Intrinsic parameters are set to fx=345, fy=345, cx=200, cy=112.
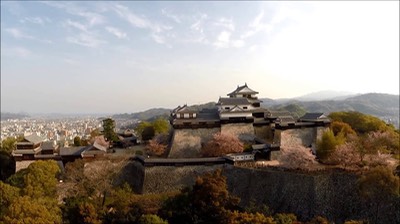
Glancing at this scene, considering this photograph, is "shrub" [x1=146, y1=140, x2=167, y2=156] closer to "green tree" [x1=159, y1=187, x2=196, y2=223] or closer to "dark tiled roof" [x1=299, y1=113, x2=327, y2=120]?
"green tree" [x1=159, y1=187, x2=196, y2=223]

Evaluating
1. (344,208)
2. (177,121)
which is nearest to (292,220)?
(344,208)

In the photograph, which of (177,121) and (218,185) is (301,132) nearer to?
(177,121)

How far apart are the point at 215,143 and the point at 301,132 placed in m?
5.75

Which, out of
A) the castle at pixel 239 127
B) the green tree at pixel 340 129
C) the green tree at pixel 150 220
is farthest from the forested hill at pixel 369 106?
the green tree at pixel 150 220

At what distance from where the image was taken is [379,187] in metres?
13.7

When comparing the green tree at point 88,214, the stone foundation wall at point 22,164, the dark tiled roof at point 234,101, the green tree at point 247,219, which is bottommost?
the green tree at point 88,214

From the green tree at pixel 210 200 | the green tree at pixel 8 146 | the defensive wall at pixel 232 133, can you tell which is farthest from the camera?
the green tree at pixel 8 146

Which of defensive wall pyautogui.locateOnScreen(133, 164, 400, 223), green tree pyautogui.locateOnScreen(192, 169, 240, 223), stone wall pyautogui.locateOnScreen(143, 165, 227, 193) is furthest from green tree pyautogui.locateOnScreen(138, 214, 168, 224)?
stone wall pyautogui.locateOnScreen(143, 165, 227, 193)

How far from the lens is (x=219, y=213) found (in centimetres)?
1412

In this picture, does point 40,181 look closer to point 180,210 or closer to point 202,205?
point 180,210

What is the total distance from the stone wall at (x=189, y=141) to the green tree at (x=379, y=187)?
409 inches

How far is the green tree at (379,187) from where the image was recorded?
13.4m

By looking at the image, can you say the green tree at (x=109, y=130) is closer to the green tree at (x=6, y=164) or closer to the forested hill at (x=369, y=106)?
the green tree at (x=6, y=164)

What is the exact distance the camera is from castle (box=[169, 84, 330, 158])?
22.0 meters
